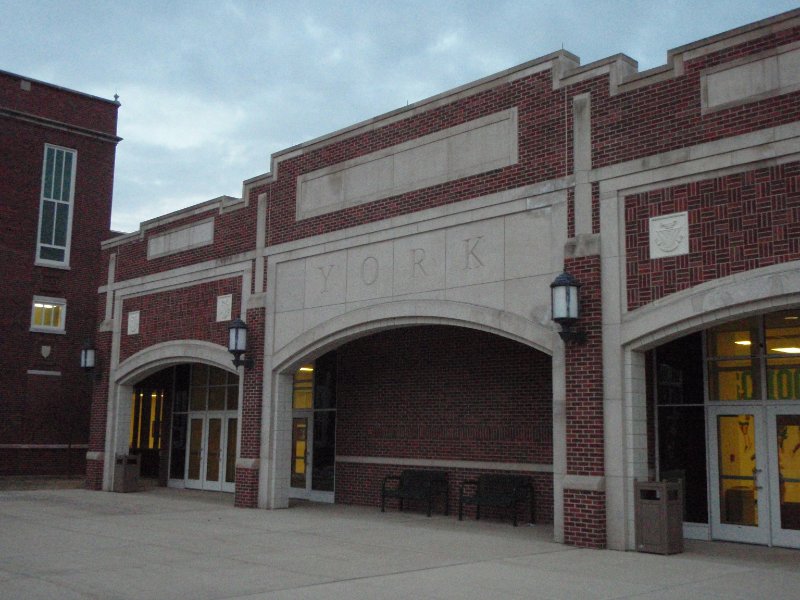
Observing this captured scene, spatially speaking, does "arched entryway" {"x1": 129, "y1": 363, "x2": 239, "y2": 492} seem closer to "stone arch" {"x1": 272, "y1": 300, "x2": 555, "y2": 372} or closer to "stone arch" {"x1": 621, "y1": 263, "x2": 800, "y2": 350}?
"stone arch" {"x1": 272, "y1": 300, "x2": 555, "y2": 372}

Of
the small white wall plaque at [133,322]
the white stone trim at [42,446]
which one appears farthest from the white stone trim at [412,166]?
the white stone trim at [42,446]

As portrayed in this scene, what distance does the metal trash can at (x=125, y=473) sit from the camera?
70.8 feet

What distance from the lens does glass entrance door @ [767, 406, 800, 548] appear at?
40.9 ft

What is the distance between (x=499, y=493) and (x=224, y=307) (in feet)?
25.0

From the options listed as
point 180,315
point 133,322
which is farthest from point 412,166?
point 133,322

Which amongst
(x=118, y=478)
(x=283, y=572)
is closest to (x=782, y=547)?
(x=283, y=572)

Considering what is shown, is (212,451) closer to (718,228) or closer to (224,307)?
(224,307)

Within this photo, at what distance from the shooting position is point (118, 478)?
71.0ft

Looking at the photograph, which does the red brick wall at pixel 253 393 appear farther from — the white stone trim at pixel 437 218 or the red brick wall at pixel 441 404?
the red brick wall at pixel 441 404

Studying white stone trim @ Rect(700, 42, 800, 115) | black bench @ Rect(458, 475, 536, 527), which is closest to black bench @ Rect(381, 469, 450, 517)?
black bench @ Rect(458, 475, 536, 527)

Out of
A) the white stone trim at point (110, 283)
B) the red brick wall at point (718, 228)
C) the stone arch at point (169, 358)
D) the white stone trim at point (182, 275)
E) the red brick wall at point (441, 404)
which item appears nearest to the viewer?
the red brick wall at point (718, 228)

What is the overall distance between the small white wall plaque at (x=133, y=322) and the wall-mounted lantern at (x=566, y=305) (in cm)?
1320

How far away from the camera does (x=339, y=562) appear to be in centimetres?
1074

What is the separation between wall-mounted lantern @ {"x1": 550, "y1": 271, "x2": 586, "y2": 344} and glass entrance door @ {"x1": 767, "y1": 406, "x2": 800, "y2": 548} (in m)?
3.20
